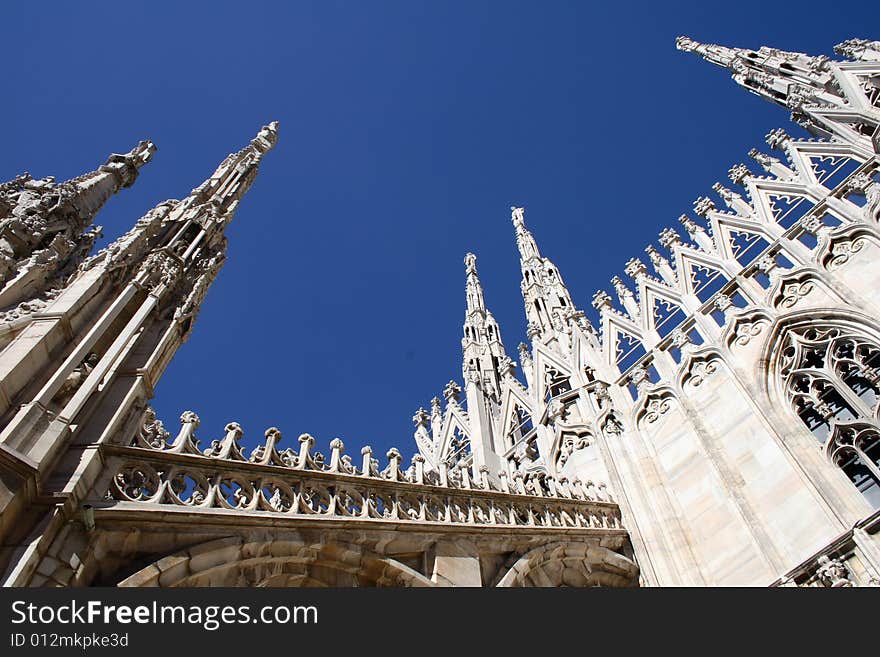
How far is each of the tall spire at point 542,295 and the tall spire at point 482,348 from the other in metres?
1.36

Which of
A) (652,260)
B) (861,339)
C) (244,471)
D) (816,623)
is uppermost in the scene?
(652,260)

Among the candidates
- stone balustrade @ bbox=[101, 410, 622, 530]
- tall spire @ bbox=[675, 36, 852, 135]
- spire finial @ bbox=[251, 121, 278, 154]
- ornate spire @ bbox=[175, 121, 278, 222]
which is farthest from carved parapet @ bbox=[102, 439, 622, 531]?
tall spire @ bbox=[675, 36, 852, 135]

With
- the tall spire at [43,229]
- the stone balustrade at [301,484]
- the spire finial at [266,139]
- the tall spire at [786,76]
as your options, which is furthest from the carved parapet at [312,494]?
the tall spire at [786,76]

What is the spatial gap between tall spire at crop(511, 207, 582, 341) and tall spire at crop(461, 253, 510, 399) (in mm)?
1357

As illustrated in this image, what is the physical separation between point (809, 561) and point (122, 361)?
8932 mm

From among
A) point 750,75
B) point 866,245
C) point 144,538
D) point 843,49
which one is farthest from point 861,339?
point 750,75

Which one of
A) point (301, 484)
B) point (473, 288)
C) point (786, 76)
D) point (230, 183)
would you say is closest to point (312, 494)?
point (301, 484)

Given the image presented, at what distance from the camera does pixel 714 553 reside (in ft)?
31.7

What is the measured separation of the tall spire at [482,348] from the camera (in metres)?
17.5

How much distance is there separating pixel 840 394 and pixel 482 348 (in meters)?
10.5

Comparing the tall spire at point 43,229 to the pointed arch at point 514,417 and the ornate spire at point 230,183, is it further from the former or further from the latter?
the pointed arch at point 514,417

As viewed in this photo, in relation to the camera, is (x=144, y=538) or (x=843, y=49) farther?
(x=843, y=49)

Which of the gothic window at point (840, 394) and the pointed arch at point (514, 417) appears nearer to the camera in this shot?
the gothic window at point (840, 394)

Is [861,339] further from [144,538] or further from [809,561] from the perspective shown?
[144,538]
